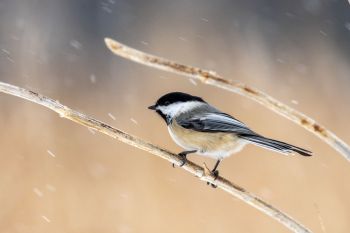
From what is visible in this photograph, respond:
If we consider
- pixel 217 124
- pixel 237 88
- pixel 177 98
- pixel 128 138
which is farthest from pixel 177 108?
pixel 237 88

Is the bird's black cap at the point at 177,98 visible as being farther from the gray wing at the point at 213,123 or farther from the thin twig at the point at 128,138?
the thin twig at the point at 128,138

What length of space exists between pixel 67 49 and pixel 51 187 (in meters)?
1.51

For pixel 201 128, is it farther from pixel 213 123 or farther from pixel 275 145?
pixel 275 145

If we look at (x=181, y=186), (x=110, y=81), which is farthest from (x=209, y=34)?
(x=181, y=186)

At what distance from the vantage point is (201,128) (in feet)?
5.90

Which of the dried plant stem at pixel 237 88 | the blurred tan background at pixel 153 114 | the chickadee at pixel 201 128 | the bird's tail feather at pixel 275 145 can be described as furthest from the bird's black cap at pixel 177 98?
the blurred tan background at pixel 153 114

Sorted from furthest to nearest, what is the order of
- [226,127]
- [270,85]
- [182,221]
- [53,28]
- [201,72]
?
[53,28], [270,85], [182,221], [226,127], [201,72]

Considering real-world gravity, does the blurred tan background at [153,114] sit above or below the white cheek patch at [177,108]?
below

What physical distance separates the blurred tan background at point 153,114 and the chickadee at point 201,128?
2424mm

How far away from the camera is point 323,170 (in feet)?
14.9

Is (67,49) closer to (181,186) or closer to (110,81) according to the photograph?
(110,81)

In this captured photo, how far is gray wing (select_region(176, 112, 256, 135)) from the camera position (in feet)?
5.57

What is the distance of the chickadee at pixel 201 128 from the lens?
1.74 metres

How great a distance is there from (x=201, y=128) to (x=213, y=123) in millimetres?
Result: 44
